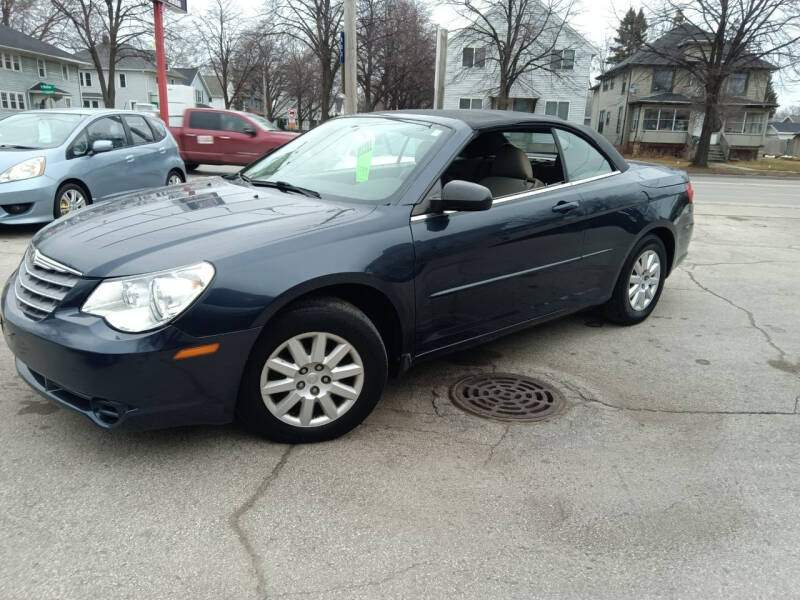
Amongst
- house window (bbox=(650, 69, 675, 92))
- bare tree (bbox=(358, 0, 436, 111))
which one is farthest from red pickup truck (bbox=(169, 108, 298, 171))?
house window (bbox=(650, 69, 675, 92))

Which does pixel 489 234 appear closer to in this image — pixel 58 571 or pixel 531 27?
pixel 58 571

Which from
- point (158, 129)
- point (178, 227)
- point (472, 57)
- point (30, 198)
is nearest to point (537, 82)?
point (472, 57)

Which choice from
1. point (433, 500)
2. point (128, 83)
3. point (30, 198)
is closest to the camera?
point (433, 500)

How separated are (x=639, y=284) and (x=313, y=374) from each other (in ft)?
10.1

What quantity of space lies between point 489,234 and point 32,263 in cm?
230

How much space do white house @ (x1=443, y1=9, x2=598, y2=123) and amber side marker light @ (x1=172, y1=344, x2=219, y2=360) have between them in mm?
44545

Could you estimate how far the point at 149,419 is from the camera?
268 cm

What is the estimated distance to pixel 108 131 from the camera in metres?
8.52

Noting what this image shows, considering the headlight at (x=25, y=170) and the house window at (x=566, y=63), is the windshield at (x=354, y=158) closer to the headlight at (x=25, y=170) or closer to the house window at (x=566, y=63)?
the headlight at (x=25, y=170)

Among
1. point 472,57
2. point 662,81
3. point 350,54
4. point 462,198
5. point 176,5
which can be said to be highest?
point 472,57

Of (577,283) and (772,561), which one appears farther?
(577,283)

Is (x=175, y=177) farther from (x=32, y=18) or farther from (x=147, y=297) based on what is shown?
(x=32, y=18)

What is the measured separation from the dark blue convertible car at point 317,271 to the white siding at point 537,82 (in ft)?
143

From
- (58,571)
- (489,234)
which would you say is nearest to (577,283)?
(489,234)
